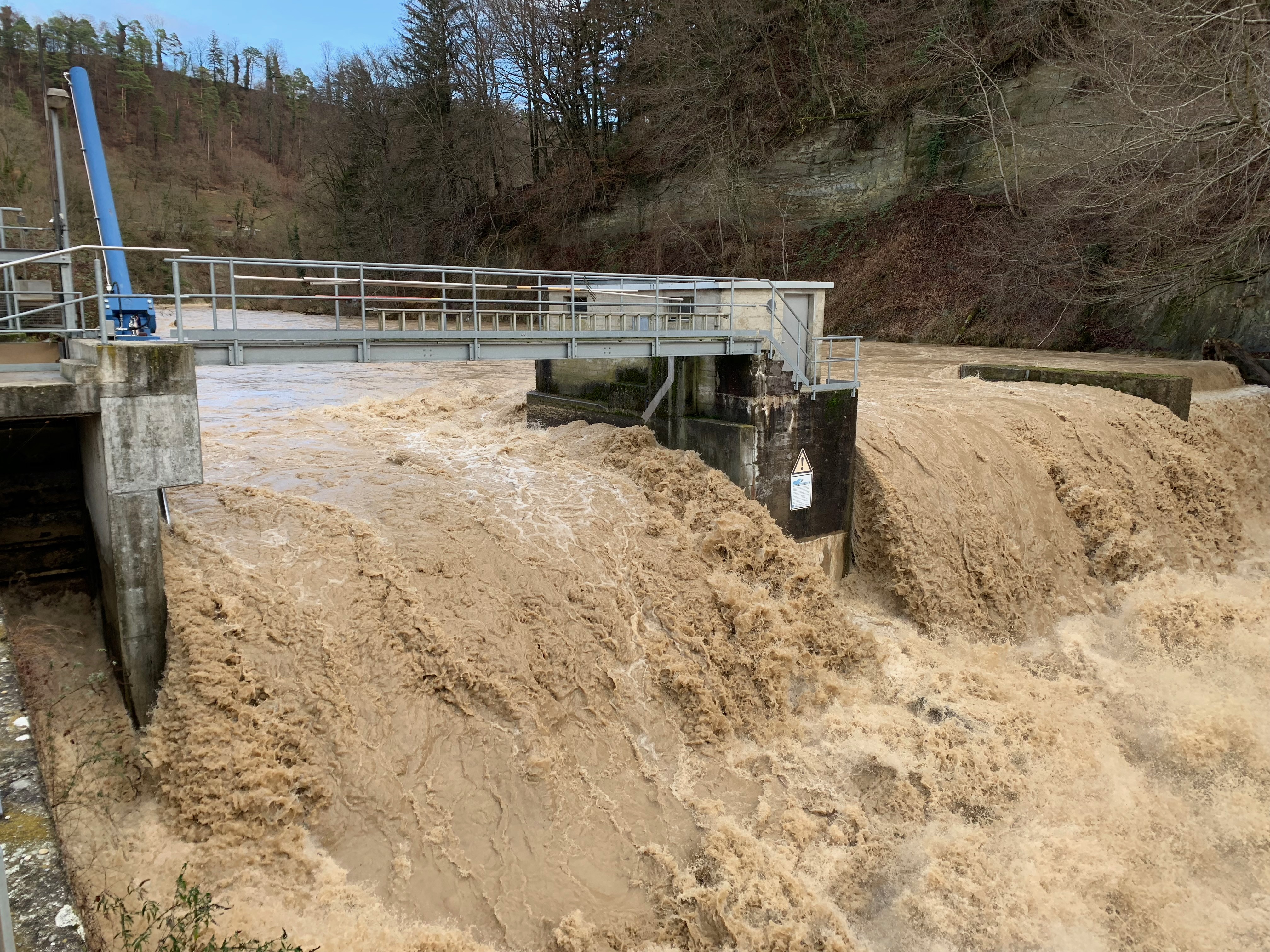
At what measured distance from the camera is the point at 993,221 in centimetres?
2725

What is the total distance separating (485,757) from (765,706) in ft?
11.1

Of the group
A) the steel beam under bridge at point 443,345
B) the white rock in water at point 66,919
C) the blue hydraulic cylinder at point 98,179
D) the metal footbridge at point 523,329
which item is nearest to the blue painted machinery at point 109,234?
the blue hydraulic cylinder at point 98,179

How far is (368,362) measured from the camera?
922 cm

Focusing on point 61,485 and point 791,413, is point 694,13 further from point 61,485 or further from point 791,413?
point 61,485

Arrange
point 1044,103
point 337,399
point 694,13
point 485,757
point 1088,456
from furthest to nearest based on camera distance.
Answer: point 694,13
point 1044,103
point 337,399
point 1088,456
point 485,757

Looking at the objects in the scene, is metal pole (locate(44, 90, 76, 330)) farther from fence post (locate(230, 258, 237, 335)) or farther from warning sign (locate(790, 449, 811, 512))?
warning sign (locate(790, 449, 811, 512))

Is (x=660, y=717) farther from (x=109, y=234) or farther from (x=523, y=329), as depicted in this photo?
(x=109, y=234)

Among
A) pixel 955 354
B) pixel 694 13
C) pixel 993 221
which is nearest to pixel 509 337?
pixel 955 354

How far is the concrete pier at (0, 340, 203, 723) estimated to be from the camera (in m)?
7.58

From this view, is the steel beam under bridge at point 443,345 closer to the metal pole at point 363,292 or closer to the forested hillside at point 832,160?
the metal pole at point 363,292

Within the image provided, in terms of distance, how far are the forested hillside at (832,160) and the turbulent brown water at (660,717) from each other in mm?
10953

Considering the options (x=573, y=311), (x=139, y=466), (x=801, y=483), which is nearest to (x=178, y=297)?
(x=139, y=466)

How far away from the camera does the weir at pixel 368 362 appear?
781 centimetres

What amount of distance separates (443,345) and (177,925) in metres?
6.05
